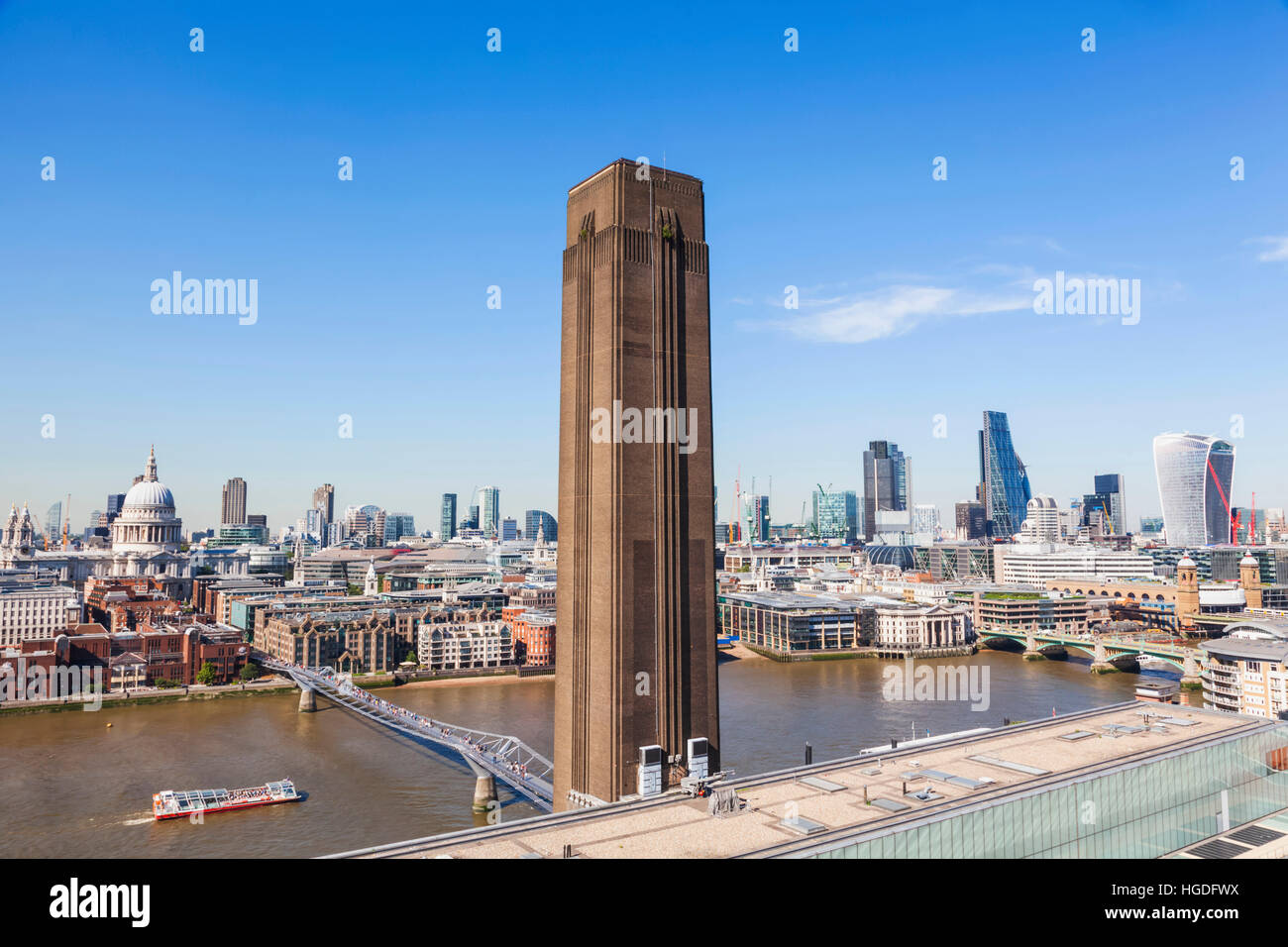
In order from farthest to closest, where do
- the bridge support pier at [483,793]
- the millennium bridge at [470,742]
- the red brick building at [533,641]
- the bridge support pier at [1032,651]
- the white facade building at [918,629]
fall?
the white facade building at [918,629]
the bridge support pier at [1032,651]
the red brick building at [533,641]
the millennium bridge at [470,742]
the bridge support pier at [483,793]

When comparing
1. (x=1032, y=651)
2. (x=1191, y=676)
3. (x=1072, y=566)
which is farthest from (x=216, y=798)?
(x=1072, y=566)

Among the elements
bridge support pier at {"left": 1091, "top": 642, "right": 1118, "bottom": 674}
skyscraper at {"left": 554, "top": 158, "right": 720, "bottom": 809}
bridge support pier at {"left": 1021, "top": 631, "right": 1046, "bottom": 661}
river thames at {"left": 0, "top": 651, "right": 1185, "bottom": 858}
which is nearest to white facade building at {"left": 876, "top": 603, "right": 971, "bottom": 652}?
bridge support pier at {"left": 1021, "top": 631, "right": 1046, "bottom": 661}

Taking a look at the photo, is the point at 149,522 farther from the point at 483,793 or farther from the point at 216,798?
the point at 483,793

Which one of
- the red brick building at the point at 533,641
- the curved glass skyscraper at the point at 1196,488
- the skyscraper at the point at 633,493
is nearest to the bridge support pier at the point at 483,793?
the skyscraper at the point at 633,493

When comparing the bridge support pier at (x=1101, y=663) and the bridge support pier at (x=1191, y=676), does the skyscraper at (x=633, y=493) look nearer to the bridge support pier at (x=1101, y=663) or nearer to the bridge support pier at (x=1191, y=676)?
the bridge support pier at (x=1191, y=676)
